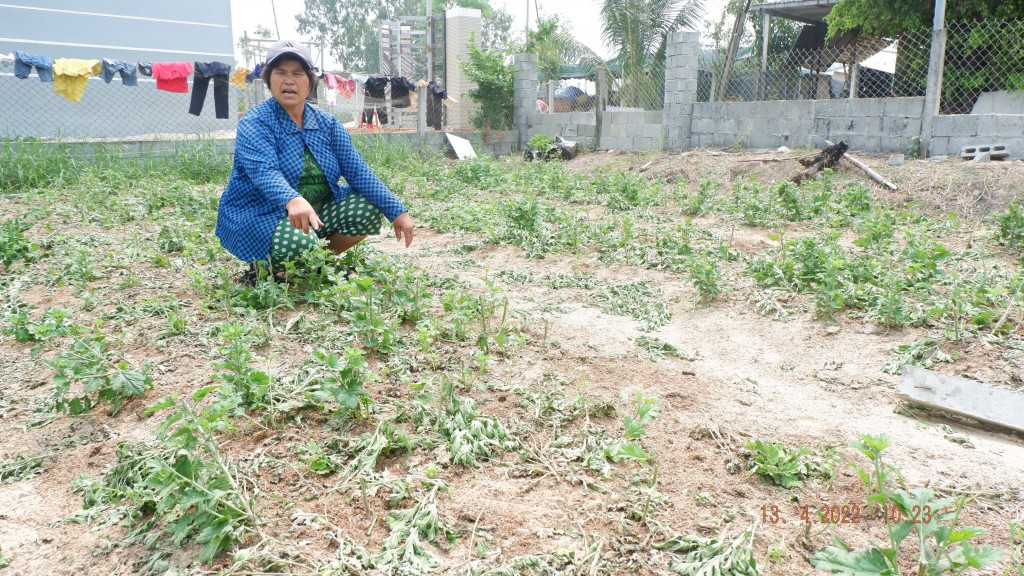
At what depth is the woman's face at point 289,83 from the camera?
3326 mm

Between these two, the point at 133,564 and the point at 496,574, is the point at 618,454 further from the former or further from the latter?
the point at 133,564

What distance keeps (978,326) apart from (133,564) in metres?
3.27

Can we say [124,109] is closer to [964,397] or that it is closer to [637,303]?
[637,303]

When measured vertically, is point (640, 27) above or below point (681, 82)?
above

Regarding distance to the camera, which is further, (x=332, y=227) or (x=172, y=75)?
(x=172, y=75)

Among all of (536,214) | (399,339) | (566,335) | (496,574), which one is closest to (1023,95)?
(536,214)

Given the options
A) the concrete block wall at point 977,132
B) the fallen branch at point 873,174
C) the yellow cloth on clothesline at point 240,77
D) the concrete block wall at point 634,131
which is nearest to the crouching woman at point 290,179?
the fallen branch at point 873,174

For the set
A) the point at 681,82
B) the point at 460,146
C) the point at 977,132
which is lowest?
the point at 460,146

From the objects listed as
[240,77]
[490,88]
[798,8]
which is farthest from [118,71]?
[798,8]

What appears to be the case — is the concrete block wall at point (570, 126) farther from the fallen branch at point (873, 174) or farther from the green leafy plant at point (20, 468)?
the green leafy plant at point (20, 468)

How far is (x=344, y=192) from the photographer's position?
149 inches

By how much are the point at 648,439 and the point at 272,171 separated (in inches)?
82.3

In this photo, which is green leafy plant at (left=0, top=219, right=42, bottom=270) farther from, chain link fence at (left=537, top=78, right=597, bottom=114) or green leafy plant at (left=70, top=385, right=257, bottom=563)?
chain link fence at (left=537, top=78, right=597, bottom=114)

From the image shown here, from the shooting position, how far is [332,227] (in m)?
3.70
